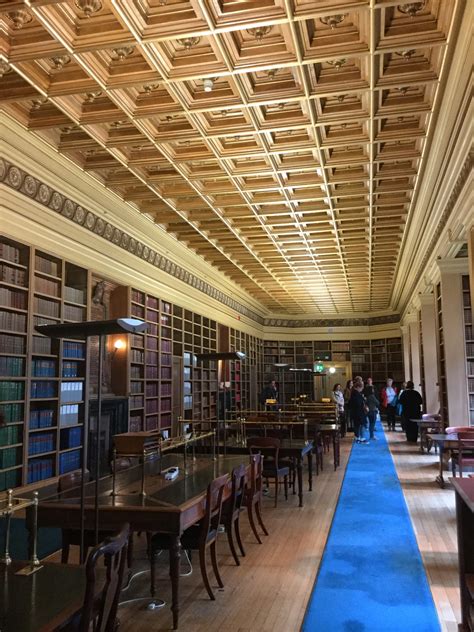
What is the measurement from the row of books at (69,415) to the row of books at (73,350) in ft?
2.11

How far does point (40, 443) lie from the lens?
6.05m

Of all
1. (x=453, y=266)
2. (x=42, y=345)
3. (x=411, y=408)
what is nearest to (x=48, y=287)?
(x=42, y=345)

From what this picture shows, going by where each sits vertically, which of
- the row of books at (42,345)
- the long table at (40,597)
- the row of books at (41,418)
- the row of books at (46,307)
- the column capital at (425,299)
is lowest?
the long table at (40,597)

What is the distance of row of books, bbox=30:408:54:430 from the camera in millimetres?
5926

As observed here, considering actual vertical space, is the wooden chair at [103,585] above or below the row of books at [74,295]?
below

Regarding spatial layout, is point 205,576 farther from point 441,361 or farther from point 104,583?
point 441,361

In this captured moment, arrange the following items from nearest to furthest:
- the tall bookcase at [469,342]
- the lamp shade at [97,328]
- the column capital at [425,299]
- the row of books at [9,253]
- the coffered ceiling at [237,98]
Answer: the lamp shade at [97,328], the coffered ceiling at [237,98], the row of books at [9,253], the tall bookcase at [469,342], the column capital at [425,299]

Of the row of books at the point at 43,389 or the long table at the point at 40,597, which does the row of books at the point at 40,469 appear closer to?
the row of books at the point at 43,389

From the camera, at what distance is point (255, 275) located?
46.7 feet

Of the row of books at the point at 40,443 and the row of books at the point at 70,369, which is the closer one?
the row of books at the point at 40,443

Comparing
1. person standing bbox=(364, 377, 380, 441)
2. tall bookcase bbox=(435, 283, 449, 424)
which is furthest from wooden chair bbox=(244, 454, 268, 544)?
person standing bbox=(364, 377, 380, 441)

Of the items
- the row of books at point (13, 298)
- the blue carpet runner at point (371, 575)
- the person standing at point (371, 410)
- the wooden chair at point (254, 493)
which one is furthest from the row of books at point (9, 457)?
the person standing at point (371, 410)

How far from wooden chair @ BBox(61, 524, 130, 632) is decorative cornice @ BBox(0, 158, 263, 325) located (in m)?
4.47

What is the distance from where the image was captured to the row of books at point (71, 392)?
6.56m
